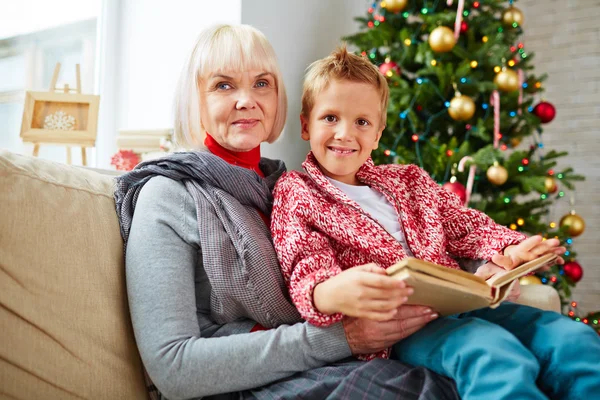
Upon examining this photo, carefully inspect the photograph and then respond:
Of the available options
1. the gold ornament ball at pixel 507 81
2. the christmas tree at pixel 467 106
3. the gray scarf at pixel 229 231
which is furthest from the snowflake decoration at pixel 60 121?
the gold ornament ball at pixel 507 81

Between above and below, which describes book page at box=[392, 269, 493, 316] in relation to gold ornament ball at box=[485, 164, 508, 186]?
below

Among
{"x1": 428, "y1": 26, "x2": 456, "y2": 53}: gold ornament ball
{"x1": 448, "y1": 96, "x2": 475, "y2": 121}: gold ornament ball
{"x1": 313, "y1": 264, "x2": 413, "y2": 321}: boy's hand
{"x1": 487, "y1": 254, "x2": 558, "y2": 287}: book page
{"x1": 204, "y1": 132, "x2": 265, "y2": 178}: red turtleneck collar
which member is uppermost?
{"x1": 428, "y1": 26, "x2": 456, "y2": 53}: gold ornament ball

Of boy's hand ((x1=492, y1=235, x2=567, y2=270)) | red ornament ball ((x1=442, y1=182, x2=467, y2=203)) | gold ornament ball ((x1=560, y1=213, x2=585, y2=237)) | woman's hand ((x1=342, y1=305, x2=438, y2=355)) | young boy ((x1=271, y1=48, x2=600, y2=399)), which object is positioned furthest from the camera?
gold ornament ball ((x1=560, y1=213, x2=585, y2=237))

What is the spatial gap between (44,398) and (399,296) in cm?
64

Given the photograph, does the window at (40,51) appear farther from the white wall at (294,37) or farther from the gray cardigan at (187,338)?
the gray cardigan at (187,338)

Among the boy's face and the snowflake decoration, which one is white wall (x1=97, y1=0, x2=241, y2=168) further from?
the boy's face

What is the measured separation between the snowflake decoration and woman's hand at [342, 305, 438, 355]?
1617mm

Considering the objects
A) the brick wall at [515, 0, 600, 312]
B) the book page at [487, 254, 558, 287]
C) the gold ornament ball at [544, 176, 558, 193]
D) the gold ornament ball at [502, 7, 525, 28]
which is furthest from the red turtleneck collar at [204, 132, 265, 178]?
the brick wall at [515, 0, 600, 312]

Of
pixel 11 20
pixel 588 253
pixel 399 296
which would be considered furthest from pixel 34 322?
pixel 588 253

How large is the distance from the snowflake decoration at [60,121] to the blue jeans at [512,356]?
165cm

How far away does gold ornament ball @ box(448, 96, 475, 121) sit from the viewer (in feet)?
7.98

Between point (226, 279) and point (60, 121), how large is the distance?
1.42 meters

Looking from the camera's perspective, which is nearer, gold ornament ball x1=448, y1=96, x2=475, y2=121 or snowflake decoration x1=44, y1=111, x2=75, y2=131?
snowflake decoration x1=44, y1=111, x2=75, y2=131

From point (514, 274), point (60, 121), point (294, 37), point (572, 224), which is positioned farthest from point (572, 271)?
point (60, 121)
